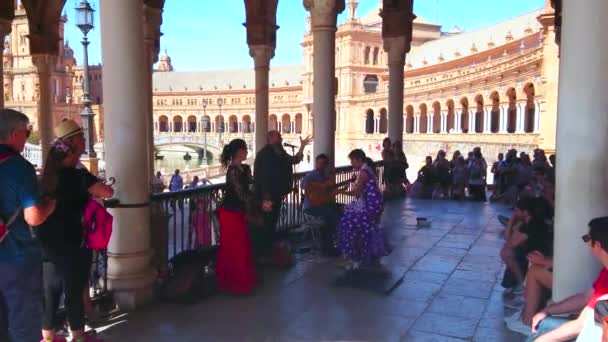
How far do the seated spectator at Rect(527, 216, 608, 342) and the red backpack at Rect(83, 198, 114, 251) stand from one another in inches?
119

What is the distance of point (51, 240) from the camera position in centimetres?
363

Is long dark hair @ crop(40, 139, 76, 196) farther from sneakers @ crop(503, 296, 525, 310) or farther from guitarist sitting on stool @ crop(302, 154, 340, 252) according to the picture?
sneakers @ crop(503, 296, 525, 310)

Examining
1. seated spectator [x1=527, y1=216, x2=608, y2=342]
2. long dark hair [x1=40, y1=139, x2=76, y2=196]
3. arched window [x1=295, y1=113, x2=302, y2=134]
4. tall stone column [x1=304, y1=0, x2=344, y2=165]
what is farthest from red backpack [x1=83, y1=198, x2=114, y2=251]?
arched window [x1=295, y1=113, x2=302, y2=134]

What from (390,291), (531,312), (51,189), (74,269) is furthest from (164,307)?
(531,312)

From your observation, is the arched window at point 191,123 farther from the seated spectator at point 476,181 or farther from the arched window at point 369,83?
the seated spectator at point 476,181

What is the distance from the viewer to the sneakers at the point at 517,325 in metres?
4.29

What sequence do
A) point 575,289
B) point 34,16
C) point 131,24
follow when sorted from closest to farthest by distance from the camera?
point 575,289, point 131,24, point 34,16

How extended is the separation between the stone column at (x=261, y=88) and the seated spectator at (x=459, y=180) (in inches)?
189

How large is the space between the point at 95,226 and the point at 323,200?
363 centimetres

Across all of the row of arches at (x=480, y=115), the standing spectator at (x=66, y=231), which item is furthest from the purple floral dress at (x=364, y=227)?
the row of arches at (x=480, y=115)

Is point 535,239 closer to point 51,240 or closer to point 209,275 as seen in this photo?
point 209,275

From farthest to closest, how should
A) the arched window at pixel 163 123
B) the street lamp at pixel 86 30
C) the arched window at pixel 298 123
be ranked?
the arched window at pixel 163 123, the arched window at pixel 298 123, the street lamp at pixel 86 30

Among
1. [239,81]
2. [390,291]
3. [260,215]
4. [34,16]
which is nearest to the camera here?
[390,291]

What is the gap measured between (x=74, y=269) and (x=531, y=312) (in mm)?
3485
